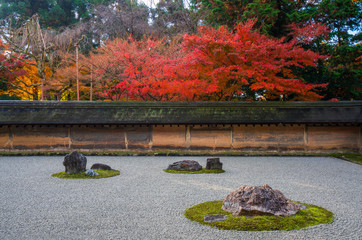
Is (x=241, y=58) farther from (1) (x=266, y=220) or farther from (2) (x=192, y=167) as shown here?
(1) (x=266, y=220)

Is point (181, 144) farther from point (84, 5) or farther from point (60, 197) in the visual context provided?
point (84, 5)

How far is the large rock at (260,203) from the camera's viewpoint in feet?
13.9

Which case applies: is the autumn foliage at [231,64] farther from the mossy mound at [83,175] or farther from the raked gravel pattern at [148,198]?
the mossy mound at [83,175]

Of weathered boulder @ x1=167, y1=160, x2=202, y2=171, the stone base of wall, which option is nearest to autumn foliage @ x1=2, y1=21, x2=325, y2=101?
the stone base of wall

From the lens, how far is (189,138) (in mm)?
11992

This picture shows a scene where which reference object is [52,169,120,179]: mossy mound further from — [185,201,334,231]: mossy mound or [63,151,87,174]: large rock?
[185,201,334,231]: mossy mound

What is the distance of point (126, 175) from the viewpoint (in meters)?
7.62

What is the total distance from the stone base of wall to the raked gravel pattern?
Result: 2.26 m

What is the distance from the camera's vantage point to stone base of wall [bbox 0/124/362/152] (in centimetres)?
1192

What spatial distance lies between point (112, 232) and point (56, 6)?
2805 cm

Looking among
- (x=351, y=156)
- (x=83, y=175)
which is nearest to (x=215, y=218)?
(x=83, y=175)

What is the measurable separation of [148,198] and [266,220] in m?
2.17

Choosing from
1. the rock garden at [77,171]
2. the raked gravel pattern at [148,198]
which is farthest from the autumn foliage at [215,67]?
the rock garden at [77,171]

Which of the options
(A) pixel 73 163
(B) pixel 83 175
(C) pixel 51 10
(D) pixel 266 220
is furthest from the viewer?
(C) pixel 51 10
